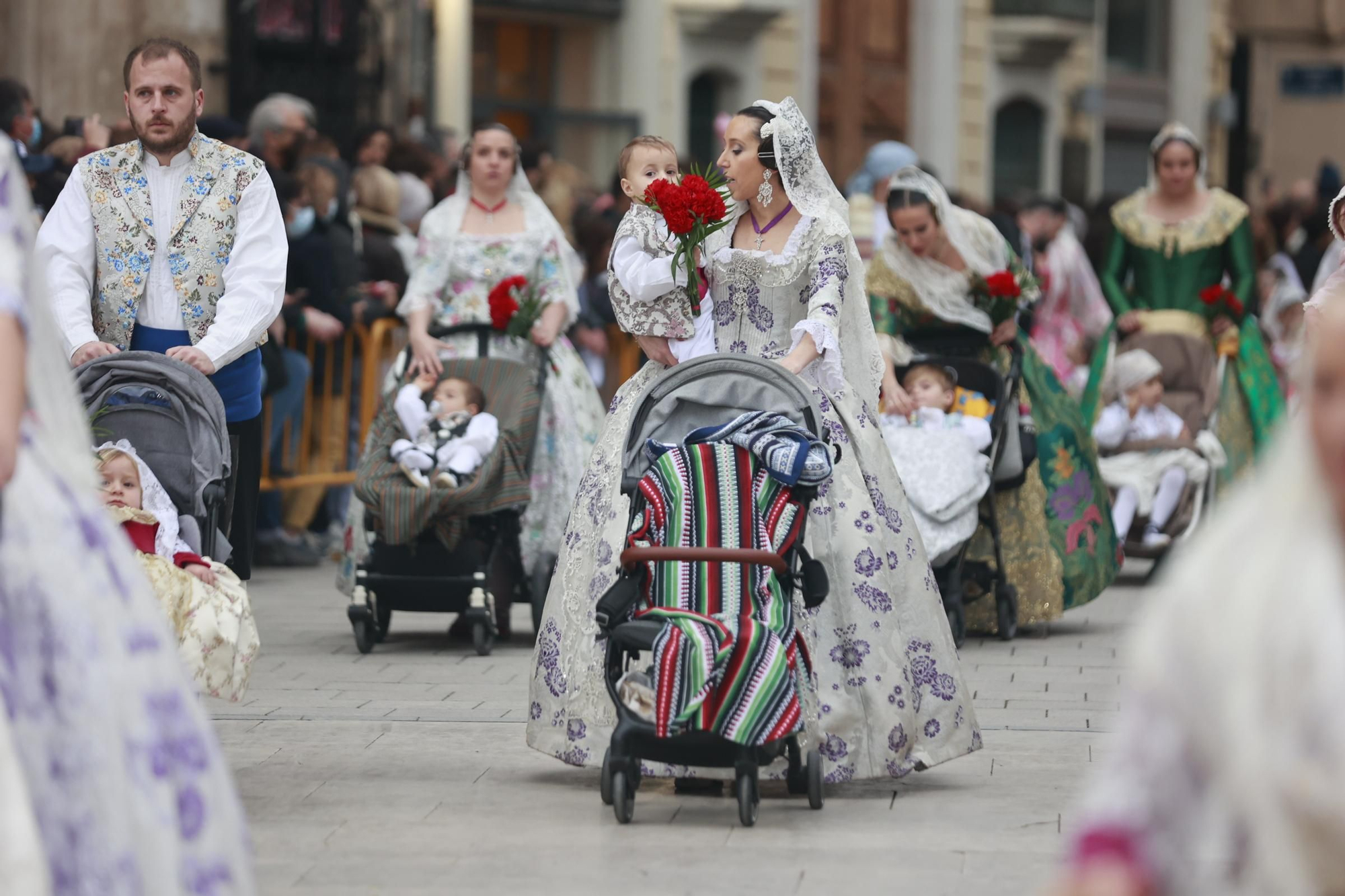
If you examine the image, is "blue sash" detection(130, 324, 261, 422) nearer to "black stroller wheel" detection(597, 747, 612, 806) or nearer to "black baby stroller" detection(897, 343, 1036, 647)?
"black stroller wheel" detection(597, 747, 612, 806)

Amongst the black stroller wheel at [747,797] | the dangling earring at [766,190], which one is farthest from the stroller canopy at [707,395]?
the black stroller wheel at [747,797]

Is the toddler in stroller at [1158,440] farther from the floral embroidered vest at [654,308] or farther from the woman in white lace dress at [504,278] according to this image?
the floral embroidered vest at [654,308]

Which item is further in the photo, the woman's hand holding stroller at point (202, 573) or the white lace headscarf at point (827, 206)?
the white lace headscarf at point (827, 206)

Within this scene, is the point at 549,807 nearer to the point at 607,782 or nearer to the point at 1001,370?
the point at 607,782

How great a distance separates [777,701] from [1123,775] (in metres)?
3.10

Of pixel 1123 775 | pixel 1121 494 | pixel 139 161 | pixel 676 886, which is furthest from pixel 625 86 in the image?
pixel 1123 775

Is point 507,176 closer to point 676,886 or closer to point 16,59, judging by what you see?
point 676,886

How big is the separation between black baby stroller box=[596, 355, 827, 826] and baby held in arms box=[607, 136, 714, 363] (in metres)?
0.58

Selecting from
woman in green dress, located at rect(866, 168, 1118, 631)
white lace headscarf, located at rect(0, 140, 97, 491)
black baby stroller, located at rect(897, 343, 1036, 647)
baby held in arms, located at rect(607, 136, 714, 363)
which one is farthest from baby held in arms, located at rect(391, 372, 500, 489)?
white lace headscarf, located at rect(0, 140, 97, 491)

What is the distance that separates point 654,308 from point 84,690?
134 inches

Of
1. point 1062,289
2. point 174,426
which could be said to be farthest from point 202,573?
point 1062,289

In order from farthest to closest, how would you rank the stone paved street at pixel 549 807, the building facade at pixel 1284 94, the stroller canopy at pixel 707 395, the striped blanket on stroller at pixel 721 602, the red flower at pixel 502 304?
1. the building facade at pixel 1284 94
2. the red flower at pixel 502 304
3. the stroller canopy at pixel 707 395
4. the striped blanket on stroller at pixel 721 602
5. the stone paved street at pixel 549 807

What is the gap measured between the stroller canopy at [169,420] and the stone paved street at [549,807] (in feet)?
2.64

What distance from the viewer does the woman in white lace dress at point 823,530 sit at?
6.52m
